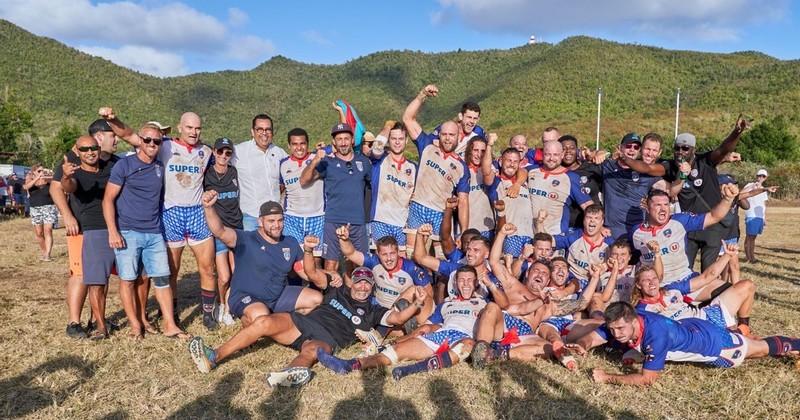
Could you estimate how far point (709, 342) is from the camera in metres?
5.05

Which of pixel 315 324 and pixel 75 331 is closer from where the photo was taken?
pixel 315 324

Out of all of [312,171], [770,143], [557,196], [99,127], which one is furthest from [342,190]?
[770,143]

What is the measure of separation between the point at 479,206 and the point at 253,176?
289 cm

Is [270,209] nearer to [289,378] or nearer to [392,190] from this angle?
→ [392,190]

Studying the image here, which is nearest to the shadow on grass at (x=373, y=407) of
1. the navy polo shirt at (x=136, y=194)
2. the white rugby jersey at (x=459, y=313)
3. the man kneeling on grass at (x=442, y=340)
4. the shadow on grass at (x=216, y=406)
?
the man kneeling on grass at (x=442, y=340)

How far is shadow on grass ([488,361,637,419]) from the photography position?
170 inches

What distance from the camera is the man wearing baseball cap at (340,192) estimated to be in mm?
6992

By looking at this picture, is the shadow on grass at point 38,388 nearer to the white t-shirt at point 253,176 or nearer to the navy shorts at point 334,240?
the white t-shirt at point 253,176

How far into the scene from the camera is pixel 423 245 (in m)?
6.62

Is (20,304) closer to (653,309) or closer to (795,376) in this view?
(653,309)

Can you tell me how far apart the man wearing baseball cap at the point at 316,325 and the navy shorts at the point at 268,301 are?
0.26 metres

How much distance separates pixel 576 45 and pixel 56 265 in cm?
10280

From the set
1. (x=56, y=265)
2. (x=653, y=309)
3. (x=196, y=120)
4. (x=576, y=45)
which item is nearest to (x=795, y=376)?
(x=653, y=309)

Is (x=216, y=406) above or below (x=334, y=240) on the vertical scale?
below
